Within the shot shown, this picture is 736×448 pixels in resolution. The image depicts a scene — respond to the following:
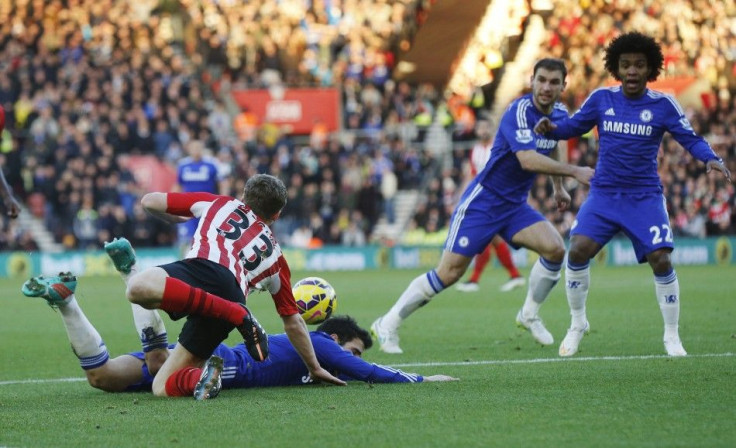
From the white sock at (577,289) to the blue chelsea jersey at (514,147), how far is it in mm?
860

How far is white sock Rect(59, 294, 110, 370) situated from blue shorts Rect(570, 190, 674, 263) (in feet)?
12.8

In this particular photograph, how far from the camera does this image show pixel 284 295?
7.48 meters

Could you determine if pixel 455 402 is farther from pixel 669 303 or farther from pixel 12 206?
pixel 12 206

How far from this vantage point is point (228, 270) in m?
7.25

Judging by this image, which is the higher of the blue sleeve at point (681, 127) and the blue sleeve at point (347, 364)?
the blue sleeve at point (681, 127)

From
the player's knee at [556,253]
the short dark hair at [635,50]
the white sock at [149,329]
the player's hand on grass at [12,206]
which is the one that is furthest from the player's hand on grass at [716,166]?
the player's hand on grass at [12,206]

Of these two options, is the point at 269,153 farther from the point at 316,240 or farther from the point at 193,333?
the point at 193,333

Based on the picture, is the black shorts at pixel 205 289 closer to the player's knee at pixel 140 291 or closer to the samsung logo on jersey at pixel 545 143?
the player's knee at pixel 140 291

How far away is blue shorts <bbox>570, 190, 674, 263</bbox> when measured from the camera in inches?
364

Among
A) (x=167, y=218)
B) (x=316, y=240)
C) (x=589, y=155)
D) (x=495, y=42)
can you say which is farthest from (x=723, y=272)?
(x=167, y=218)

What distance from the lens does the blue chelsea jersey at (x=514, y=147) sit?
9.81m

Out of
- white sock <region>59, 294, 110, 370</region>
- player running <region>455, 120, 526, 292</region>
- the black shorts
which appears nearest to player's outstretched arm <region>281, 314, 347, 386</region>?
the black shorts

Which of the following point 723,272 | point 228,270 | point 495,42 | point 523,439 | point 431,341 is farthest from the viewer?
point 495,42

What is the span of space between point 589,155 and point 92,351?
2281 cm
